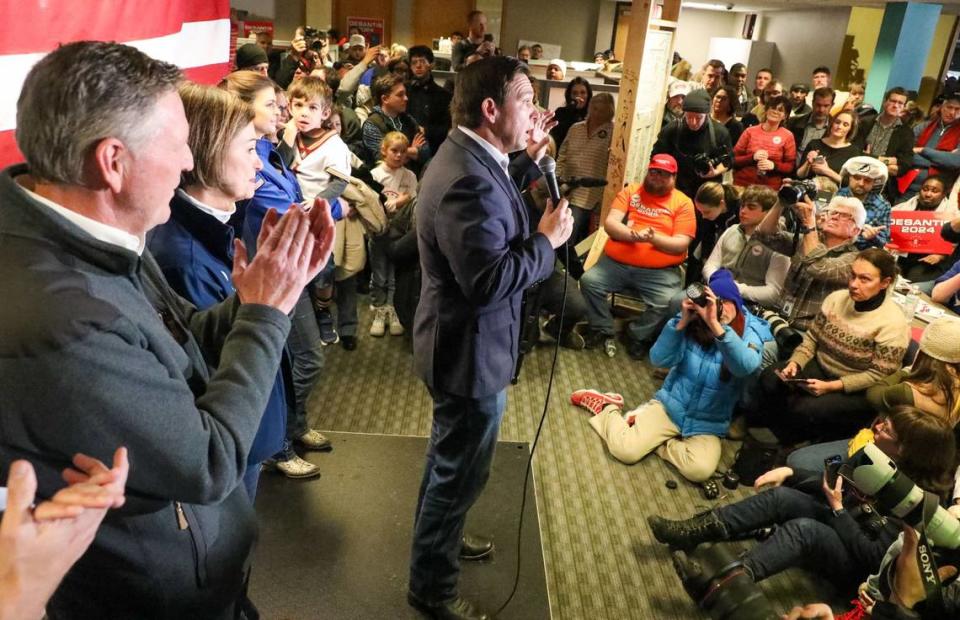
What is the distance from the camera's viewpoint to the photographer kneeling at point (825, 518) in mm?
1893

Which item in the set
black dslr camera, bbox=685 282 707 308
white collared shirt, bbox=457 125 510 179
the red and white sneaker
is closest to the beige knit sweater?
black dslr camera, bbox=685 282 707 308

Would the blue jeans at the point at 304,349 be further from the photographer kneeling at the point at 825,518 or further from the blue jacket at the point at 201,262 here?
the photographer kneeling at the point at 825,518

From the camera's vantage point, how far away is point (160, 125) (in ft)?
2.73

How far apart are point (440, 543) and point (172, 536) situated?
887 millimetres

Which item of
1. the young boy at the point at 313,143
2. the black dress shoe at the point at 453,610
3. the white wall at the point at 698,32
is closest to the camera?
the black dress shoe at the point at 453,610

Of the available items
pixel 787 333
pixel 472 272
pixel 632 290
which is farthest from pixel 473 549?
pixel 632 290

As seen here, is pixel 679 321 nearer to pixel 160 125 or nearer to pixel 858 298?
pixel 858 298

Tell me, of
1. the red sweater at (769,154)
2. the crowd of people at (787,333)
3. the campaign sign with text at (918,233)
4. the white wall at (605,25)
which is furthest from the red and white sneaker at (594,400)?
the white wall at (605,25)

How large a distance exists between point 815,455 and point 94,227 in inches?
96.4

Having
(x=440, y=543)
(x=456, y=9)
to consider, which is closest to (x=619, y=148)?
(x=440, y=543)

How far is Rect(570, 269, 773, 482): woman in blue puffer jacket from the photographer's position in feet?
8.59

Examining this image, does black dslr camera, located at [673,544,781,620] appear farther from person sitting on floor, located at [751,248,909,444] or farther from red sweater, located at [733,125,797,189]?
red sweater, located at [733,125,797,189]

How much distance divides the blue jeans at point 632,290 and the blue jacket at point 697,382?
0.82 m

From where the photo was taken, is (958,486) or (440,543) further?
(958,486)
